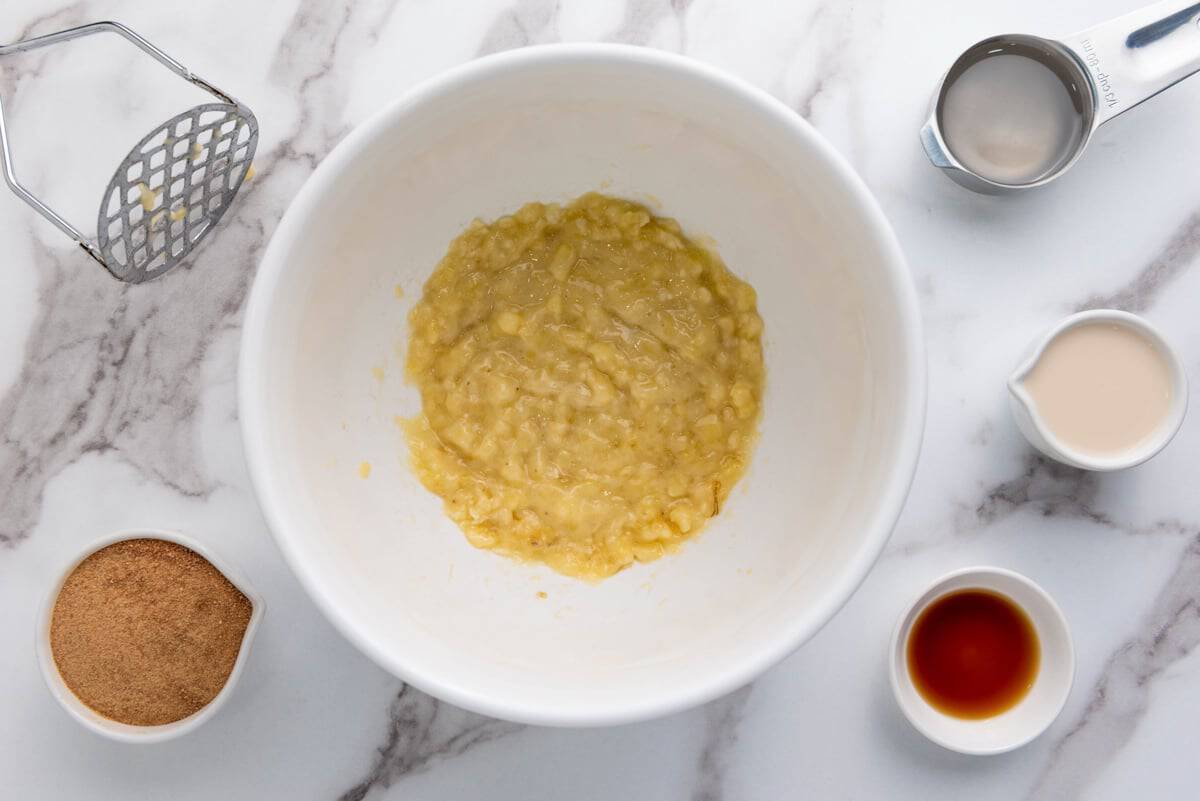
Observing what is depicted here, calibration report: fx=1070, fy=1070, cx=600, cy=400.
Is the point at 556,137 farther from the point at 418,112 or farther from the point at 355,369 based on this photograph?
the point at 355,369

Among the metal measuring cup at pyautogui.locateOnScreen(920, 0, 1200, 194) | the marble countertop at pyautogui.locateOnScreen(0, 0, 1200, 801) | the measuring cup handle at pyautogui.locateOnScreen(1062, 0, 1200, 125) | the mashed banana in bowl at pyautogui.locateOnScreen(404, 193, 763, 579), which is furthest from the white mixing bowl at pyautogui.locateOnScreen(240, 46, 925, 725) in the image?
the measuring cup handle at pyautogui.locateOnScreen(1062, 0, 1200, 125)

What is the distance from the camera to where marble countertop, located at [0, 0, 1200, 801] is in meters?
1.61

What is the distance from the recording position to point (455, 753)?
165 centimetres

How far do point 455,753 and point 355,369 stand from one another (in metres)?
0.61

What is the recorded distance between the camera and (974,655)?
5.43ft

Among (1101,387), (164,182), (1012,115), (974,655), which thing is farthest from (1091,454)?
(164,182)

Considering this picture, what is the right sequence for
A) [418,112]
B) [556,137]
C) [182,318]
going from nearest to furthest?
[418,112]
[556,137]
[182,318]

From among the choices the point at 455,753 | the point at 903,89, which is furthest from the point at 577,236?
the point at 455,753

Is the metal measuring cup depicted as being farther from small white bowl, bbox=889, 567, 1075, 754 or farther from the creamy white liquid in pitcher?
small white bowl, bbox=889, 567, 1075, 754

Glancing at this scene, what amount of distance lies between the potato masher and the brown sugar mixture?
1.40ft

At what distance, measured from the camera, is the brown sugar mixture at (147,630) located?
157 cm

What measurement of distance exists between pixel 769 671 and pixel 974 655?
12.9 inches

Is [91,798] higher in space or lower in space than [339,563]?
lower

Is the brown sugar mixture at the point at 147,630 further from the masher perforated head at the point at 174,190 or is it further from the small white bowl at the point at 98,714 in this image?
the masher perforated head at the point at 174,190
